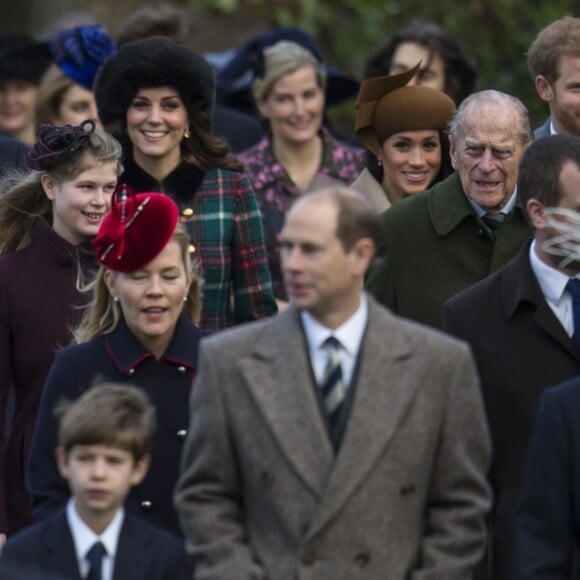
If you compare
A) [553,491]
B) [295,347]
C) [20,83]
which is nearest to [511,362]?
[553,491]

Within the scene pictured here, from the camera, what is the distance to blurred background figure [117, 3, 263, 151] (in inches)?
427

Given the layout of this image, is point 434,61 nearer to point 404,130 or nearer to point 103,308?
point 404,130

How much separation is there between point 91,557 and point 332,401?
863mm

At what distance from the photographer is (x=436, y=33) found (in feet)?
36.9

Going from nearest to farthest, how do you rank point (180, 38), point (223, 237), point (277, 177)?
point (223, 237)
point (277, 177)
point (180, 38)

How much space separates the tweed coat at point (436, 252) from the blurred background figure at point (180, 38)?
3.08 metres

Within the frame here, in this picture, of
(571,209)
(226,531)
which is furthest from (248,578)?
(571,209)

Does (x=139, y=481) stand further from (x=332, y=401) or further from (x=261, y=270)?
(x=261, y=270)

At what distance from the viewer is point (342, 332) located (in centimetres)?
602

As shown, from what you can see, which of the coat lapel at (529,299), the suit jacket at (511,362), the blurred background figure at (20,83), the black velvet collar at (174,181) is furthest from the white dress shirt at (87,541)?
the blurred background figure at (20,83)

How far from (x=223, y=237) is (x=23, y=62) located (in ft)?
11.0

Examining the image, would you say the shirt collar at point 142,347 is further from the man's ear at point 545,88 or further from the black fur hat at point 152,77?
the man's ear at point 545,88

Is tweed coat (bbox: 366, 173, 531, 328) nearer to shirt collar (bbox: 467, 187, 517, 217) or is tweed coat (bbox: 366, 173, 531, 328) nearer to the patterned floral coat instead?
shirt collar (bbox: 467, 187, 517, 217)

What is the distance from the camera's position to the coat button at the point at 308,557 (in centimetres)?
587
